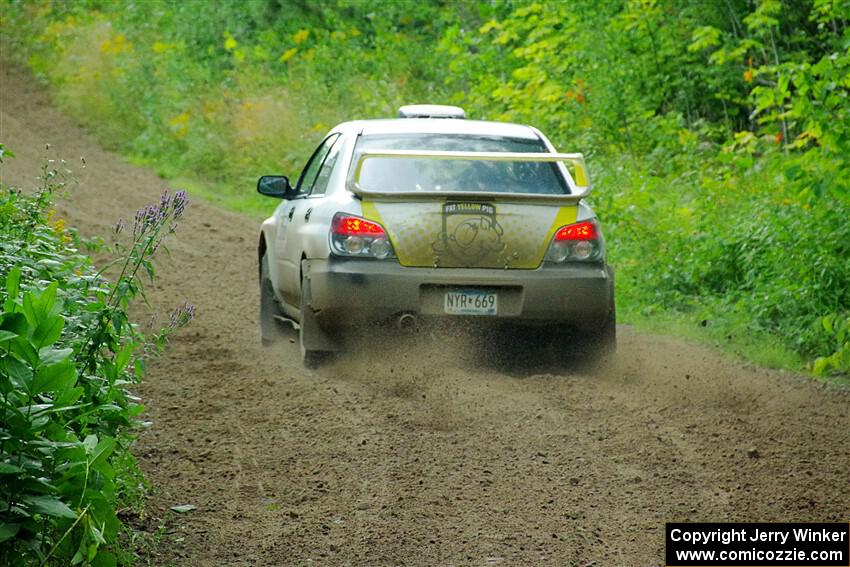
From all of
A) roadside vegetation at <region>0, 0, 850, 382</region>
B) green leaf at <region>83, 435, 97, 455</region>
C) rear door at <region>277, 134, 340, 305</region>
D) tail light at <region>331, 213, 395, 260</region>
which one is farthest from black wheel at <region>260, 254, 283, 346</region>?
green leaf at <region>83, 435, 97, 455</region>

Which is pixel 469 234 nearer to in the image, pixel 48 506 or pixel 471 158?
pixel 471 158

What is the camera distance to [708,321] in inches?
453

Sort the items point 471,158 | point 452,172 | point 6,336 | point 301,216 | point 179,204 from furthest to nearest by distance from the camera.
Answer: point 301,216 < point 452,172 < point 471,158 < point 179,204 < point 6,336

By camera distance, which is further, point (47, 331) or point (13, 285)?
point (13, 285)

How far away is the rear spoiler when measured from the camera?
8.41 meters

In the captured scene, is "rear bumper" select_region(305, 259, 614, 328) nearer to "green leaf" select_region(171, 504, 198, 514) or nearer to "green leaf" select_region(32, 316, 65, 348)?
"green leaf" select_region(171, 504, 198, 514)

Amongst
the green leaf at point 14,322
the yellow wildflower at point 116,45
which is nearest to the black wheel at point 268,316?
the green leaf at point 14,322

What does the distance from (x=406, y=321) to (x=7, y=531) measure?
459 centimetres

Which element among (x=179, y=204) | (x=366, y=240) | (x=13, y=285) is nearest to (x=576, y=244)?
(x=366, y=240)

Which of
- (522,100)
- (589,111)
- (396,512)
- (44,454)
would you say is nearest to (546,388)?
(396,512)

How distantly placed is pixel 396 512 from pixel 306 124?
17411mm

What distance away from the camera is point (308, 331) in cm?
872

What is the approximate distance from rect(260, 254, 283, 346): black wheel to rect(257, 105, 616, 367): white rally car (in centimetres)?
143

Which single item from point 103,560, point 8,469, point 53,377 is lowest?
point 103,560
